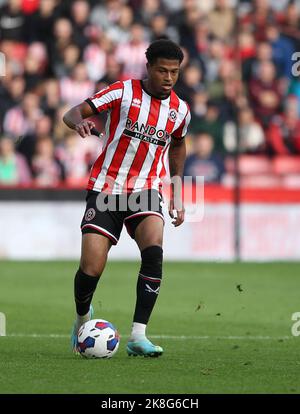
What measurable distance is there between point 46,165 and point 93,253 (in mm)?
9418

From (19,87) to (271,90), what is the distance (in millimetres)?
3920

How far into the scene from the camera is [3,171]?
16766mm

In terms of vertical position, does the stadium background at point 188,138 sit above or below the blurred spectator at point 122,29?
below

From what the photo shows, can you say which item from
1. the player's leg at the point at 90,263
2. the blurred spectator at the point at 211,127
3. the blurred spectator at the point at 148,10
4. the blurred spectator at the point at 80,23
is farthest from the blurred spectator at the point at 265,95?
the player's leg at the point at 90,263

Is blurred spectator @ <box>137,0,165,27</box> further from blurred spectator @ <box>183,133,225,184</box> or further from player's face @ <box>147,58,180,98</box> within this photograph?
player's face @ <box>147,58,180,98</box>

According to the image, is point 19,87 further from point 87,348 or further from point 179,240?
point 87,348

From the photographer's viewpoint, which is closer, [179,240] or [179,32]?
[179,240]

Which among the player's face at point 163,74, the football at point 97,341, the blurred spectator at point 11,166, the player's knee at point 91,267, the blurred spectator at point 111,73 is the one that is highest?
the blurred spectator at point 111,73

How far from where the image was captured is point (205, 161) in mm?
16859

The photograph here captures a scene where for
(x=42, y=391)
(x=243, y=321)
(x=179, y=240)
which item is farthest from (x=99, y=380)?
(x=179, y=240)

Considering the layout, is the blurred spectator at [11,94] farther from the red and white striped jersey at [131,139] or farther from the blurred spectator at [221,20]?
the red and white striped jersey at [131,139]

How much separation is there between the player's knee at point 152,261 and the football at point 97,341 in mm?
454

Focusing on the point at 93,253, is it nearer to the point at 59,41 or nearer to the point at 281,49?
the point at 59,41

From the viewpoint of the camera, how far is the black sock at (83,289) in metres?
7.61
